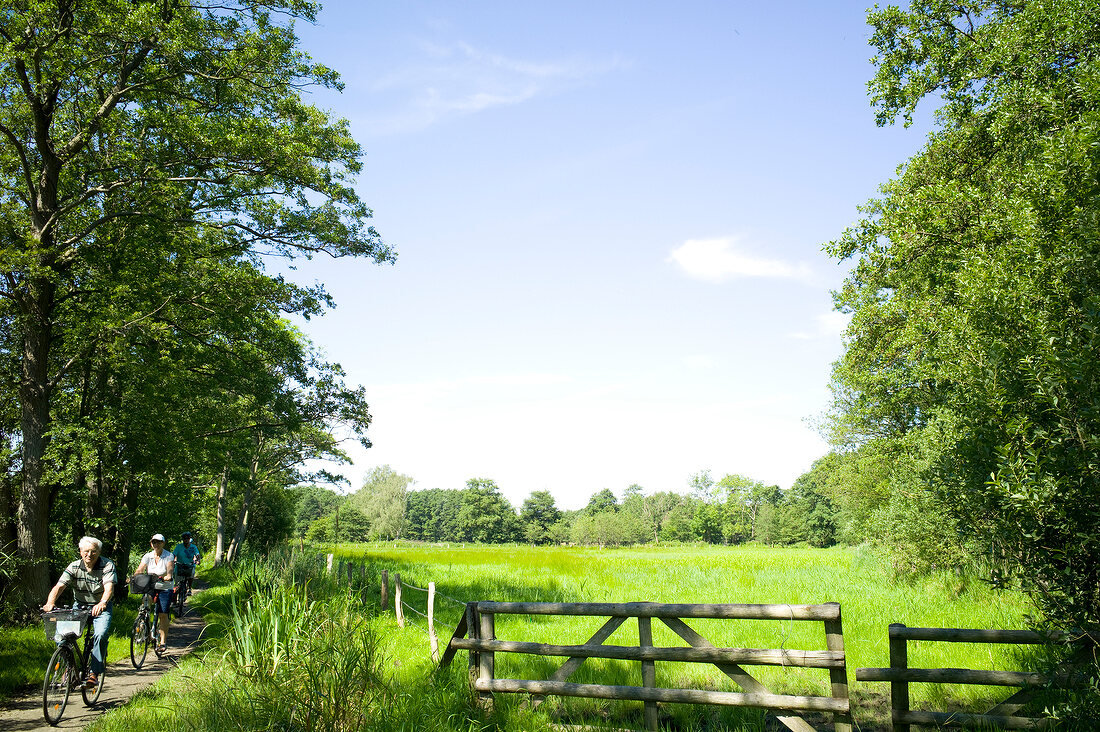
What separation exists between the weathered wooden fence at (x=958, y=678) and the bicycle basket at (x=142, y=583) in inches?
428

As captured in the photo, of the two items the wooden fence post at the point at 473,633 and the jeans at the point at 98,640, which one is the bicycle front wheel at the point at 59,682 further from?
the wooden fence post at the point at 473,633

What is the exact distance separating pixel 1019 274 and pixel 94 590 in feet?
38.5

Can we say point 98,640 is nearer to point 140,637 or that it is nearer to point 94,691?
point 94,691

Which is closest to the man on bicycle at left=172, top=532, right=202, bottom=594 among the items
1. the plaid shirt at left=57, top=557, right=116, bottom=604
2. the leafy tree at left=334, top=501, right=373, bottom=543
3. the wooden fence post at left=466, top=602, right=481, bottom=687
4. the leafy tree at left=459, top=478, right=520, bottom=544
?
the plaid shirt at left=57, top=557, right=116, bottom=604

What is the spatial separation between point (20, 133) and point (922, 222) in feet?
65.1

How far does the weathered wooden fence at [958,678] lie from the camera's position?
5.53 meters

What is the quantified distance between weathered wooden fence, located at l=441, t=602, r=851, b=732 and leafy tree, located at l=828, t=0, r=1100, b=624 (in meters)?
1.85


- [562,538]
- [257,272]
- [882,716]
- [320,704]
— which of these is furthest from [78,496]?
[562,538]

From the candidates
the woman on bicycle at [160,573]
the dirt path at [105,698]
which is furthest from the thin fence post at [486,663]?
the woman on bicycle at [160,573]

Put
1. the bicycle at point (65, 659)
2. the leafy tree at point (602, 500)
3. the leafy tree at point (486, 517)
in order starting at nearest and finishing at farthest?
→ the bicycle at point (65, 659)
the leafy tree at point (486, 517)
the leafy tree at point (602, 500)

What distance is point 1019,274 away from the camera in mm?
6191

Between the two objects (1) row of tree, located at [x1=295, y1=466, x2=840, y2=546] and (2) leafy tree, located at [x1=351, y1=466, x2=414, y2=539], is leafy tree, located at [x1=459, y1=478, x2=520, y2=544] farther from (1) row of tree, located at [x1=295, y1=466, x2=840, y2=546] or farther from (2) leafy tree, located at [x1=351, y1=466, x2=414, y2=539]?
(2) leafy tree, located at [x1=351, y1=466, x2=414, y2=539]

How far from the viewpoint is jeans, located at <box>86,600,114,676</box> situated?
8.31 m

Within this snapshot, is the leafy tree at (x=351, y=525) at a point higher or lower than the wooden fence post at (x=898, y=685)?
lower
